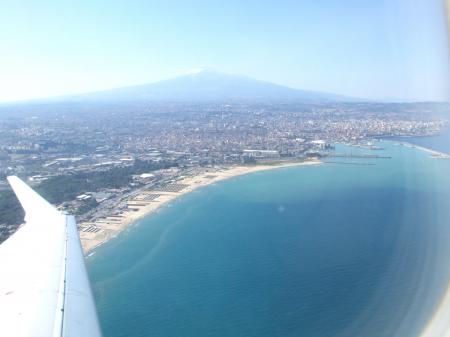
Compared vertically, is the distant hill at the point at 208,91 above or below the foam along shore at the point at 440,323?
above

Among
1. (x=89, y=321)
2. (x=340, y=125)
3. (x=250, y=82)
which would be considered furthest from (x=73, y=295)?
(x=250, y=82)

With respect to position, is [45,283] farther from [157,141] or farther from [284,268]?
[157,141]

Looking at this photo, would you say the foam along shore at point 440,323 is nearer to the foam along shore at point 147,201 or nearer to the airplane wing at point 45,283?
the airplane wing at point 45,283

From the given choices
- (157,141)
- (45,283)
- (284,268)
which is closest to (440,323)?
(45,283)

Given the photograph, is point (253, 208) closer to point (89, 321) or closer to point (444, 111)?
point (444, 111)

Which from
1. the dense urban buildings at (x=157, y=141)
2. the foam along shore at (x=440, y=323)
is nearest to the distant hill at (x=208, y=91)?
the dense urban buildings at (x=157, y=141)
